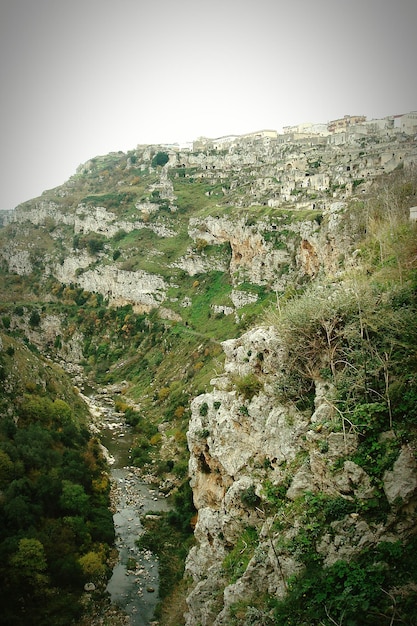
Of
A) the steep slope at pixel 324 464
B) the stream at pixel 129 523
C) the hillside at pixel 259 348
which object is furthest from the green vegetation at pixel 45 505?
the steep slope at pixel 324 464

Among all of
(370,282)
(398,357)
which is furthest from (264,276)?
(398,357)

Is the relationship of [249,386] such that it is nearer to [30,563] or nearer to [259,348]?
[259,348]

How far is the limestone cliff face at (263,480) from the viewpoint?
11.6 metres

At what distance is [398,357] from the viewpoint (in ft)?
44.0

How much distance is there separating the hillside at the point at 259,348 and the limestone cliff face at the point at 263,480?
0.22 ft

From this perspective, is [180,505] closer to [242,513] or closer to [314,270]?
[242,513]

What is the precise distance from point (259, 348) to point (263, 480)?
16.8ft

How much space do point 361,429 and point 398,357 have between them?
96.1 inches

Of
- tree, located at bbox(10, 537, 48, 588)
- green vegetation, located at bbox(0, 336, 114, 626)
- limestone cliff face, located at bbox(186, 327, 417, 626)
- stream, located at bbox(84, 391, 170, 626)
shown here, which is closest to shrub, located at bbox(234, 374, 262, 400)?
limestone cliff face, located at bbox(186, 327, 417, 626)

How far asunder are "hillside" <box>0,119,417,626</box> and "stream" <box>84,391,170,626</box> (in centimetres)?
127

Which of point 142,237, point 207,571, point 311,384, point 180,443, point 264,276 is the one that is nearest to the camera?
point 311,384

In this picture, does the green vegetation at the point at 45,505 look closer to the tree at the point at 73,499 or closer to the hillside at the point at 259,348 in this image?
the tree at the point at 73,499

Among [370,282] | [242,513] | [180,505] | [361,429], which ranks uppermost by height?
[370,282]

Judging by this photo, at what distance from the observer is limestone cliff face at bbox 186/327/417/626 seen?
11.6 m
